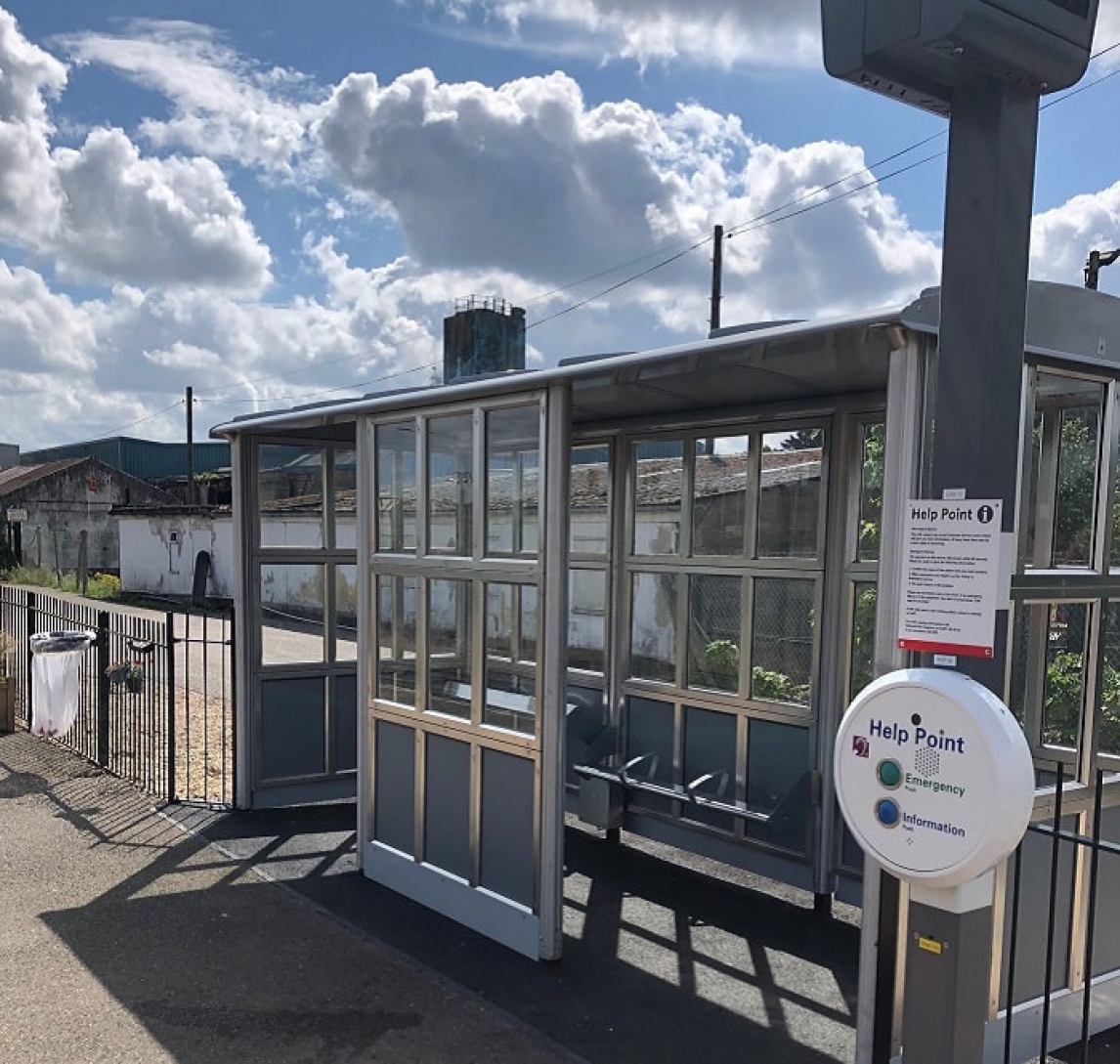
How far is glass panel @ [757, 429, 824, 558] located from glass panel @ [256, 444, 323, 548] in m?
3.11

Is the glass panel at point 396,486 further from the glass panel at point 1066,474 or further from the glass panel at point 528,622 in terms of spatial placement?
the glass panel at point 1066,474

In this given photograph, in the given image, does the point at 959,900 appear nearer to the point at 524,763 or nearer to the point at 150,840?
the point at 524,763

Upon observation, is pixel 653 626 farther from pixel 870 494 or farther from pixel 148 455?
pixel 148 455

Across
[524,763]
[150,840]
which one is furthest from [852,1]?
[150,840]

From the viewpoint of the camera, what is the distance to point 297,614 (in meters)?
6.63

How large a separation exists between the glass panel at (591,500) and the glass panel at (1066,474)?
9.75ft

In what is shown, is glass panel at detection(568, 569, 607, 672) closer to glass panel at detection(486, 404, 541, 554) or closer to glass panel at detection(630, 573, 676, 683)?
glass panel at detection(630, 573, 676, 683)

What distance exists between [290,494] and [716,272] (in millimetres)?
12089

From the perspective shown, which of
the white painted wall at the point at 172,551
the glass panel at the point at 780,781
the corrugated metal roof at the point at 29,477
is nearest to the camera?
the glass panel at the point at 780,781

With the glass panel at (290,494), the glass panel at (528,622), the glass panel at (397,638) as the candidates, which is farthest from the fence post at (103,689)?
the glass panel at (528,622)

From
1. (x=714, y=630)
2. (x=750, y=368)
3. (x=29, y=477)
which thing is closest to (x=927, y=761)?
(x=750, y=368)

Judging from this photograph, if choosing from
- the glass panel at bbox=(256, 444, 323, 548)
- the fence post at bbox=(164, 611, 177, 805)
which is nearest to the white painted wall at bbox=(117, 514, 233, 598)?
the fence post at bbox=(164, 611, 177, 805)

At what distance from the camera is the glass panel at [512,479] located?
4.22m

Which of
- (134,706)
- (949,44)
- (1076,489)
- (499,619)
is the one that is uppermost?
(949,44)
